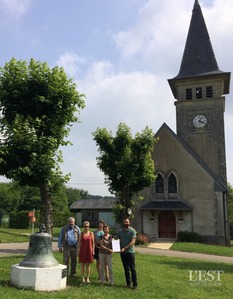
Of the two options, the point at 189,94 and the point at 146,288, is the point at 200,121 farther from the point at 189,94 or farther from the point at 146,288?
the point at 146,288

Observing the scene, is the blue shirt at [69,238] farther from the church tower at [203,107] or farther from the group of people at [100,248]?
the church tower at [203,107]

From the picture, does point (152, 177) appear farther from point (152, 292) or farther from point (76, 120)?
point (152, 292)

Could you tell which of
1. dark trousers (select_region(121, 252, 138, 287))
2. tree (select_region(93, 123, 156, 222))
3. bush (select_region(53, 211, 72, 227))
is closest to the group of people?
dark trousers (select_region(121, 252, 138, 287))

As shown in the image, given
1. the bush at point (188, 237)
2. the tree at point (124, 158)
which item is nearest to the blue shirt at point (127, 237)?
the tree at point (124, 158)

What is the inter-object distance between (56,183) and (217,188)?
16012 mm

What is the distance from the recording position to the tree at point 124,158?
22.8m

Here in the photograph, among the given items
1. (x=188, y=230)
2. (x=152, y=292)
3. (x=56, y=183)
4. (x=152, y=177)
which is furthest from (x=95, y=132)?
(x=152, y=292)

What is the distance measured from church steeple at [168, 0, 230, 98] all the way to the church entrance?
42.8 feet

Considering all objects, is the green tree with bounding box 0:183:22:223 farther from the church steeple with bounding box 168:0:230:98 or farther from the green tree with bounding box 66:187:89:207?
the church steeple with bounding box 168:0:230:98

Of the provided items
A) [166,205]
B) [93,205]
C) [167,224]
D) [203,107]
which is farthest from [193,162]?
[93,205]

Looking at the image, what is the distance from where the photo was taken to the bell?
8.68 meters

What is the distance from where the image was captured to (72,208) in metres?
50.8

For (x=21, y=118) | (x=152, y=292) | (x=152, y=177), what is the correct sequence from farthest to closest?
(x=152, y=177) → (x=21, y=118) → (x=152, y=292)

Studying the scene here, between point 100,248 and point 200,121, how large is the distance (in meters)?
25.1
